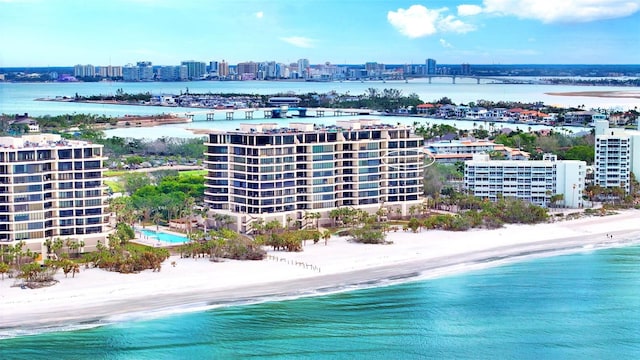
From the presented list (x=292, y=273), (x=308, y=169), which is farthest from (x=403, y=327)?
(x=308, y=169)

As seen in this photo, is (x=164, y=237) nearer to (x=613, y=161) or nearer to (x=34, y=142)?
(x=34, y=142)

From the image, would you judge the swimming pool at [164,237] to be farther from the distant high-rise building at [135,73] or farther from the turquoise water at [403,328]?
the distant high-rise building at [135,73]

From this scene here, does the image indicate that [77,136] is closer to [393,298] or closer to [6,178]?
[6,178]

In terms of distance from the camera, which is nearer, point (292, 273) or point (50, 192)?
point (292, 273)

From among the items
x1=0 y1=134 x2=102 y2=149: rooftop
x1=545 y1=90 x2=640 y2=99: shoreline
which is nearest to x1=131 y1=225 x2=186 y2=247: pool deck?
x1=0 y1=134 x2=102 y2=149: rooftop

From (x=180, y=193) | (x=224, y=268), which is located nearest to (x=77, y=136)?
(x=180, y=193)

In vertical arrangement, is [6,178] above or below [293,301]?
above

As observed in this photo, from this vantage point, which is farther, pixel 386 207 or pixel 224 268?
pixel 386 207
